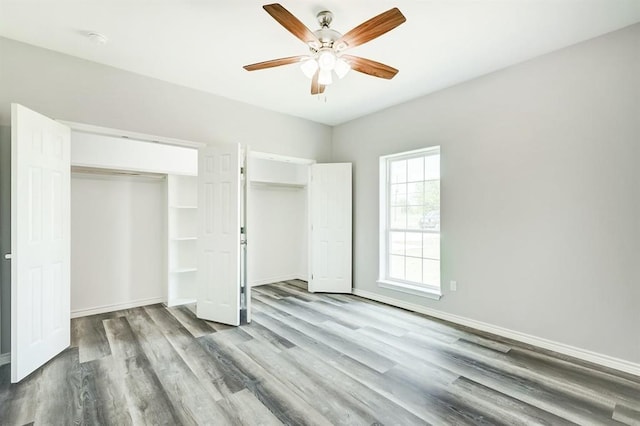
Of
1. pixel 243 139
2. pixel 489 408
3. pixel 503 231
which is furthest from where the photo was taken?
pixel 243 139

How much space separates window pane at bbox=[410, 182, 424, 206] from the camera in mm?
4195

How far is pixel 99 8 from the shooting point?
234 centimetres

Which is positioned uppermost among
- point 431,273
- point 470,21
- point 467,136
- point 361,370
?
point 470,21

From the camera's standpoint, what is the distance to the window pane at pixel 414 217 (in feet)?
13.8

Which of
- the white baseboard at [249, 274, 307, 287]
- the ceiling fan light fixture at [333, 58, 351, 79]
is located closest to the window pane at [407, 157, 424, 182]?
the ceiling fan light fixture at [333, 58, 351, 79]

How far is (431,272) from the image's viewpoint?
4027 millimetres

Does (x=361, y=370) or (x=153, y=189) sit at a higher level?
(x=153, y=189)

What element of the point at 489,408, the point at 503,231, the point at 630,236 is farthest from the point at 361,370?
the point at 630,236

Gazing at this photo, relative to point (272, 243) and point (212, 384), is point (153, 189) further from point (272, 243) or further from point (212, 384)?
A: point (212, 384)

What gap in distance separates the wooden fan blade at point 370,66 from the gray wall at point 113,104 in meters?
2.25

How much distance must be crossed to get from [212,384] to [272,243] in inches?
145

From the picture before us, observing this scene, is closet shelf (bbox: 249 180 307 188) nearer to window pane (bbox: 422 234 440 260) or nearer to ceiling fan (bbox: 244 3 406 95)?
window pane (bbox: 422 234 440 260)

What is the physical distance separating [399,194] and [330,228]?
1.28 m

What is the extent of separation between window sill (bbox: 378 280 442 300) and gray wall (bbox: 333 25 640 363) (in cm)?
10
